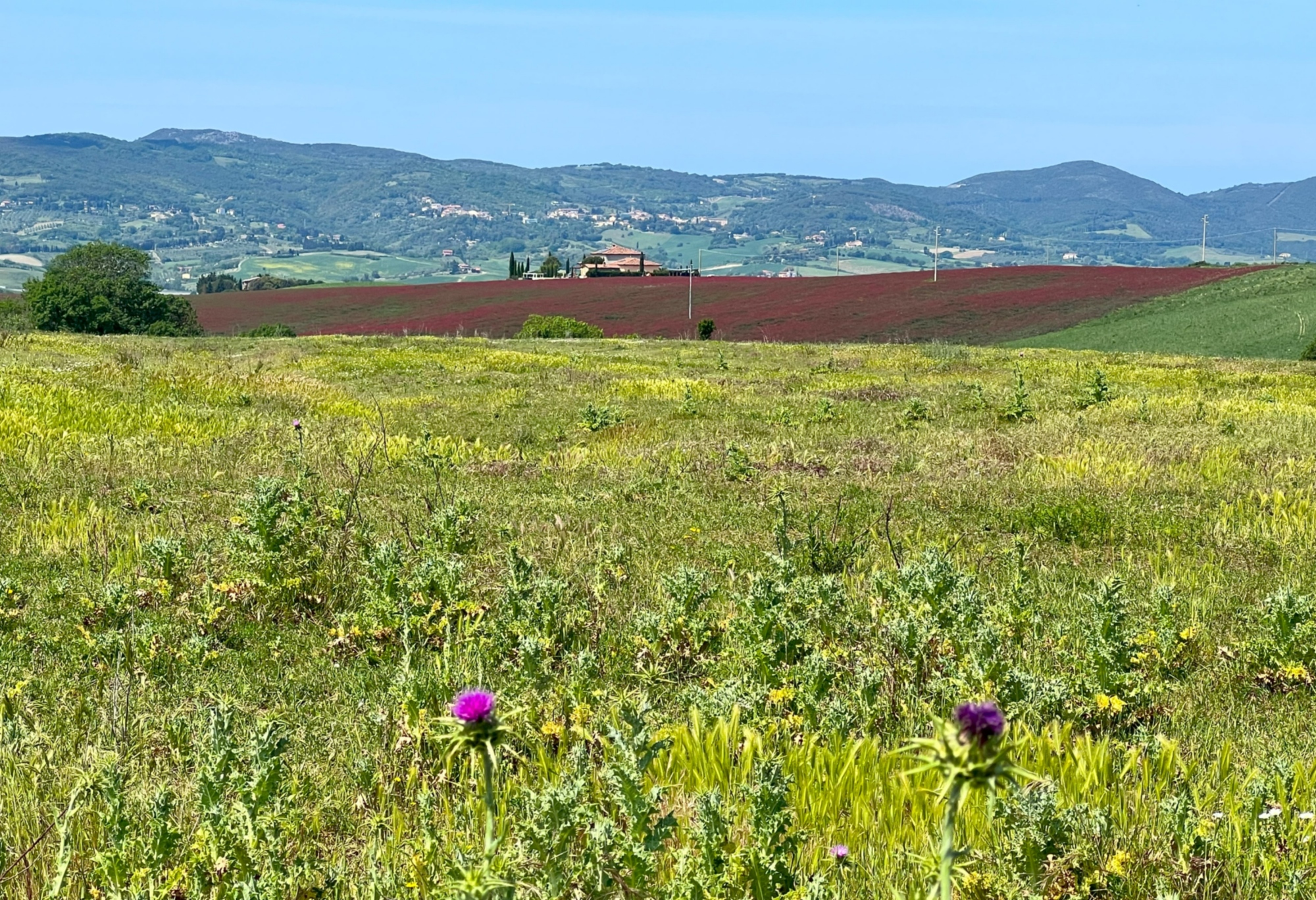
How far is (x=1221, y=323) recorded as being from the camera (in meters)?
55.7

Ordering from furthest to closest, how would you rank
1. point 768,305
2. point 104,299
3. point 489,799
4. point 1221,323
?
point 768,305 → point 104,299 → point 1221,323 → point 489,799

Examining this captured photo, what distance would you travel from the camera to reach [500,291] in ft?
357

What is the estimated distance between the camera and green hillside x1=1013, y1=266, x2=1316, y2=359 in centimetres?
4878

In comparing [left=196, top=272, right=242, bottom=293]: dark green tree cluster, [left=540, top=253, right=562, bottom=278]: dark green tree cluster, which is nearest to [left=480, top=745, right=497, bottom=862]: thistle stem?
[left=540, top=253, right=562, bottom=278]: dark green tree cluster

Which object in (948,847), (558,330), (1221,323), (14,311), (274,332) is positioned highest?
(948,847)

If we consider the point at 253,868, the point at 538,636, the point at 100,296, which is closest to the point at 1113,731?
the point at 538,636

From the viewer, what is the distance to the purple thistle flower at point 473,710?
2271mm

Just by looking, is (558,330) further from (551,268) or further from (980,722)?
(551,268)

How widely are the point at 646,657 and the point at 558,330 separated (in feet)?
165

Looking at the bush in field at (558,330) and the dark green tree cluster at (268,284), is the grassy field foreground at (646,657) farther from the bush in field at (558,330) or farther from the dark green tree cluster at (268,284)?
the dark green tree cluster at (268,284)

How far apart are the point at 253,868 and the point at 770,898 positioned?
165 cm

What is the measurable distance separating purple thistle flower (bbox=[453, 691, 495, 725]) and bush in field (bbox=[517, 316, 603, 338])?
52770 millimetres

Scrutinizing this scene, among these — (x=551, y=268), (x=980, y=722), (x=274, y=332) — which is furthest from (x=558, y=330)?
(x=551, y=268)

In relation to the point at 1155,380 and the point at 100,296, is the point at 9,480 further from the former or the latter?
the point at 100,296
